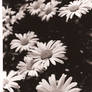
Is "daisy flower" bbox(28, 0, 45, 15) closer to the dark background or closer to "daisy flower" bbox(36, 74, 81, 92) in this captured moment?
the dark background

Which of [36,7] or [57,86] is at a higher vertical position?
[36,7]

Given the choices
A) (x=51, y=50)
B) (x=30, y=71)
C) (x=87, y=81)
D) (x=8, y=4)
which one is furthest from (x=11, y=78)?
(x=8, y=4)

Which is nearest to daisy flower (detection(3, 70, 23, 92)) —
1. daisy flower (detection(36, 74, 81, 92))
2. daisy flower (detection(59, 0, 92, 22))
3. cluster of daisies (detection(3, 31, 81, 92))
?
cluster of daisies (detection(3, 31, 81, 92))

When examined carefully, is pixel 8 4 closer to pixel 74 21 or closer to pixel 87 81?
pixel 74 21

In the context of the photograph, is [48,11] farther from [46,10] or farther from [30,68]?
[30,68]

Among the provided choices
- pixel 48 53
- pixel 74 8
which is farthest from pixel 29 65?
pixel 74 8

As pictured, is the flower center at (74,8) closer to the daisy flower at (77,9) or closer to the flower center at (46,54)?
the daisy flower at (77,9)
